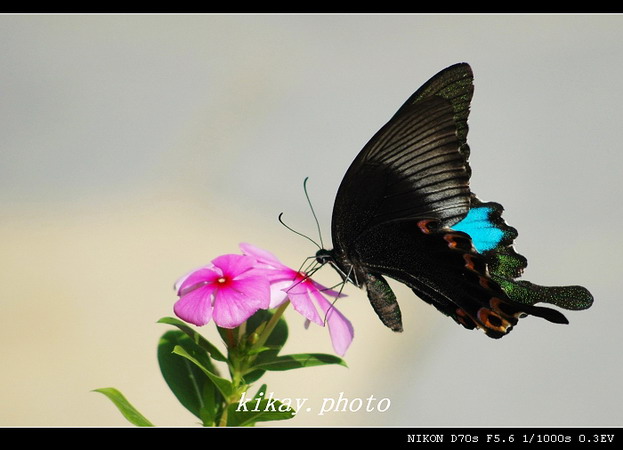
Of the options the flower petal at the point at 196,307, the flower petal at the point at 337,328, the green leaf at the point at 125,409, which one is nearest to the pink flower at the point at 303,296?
the flower petal at the point at 337,328

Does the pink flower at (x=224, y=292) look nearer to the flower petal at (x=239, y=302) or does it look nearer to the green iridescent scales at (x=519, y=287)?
the flower petal at (x=239, y=302)

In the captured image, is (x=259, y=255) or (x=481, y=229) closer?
(x=259, y=255)

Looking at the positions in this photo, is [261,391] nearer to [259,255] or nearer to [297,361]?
[297,361]

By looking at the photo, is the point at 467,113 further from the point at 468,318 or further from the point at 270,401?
the point at 270,401

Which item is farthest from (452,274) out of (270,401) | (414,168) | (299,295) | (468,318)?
(270,401)

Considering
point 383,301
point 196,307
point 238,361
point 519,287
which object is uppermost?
point 196,307

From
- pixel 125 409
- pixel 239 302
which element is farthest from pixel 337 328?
pixel 125 409
